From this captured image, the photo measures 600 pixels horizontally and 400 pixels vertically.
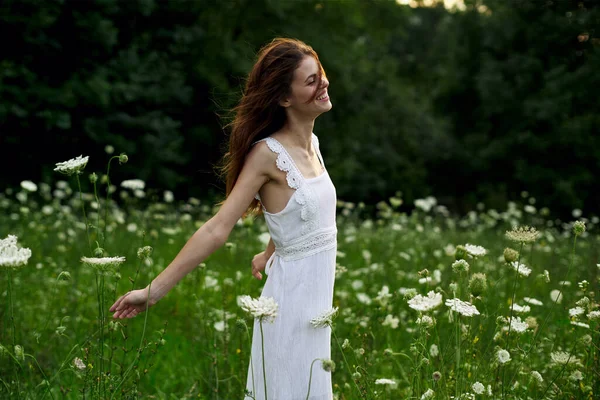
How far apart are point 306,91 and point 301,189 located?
15.3 inches

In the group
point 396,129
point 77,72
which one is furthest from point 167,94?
point 396,129

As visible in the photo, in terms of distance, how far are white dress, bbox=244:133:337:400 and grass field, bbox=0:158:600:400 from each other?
145 millimetres

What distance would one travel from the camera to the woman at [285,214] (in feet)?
8.35

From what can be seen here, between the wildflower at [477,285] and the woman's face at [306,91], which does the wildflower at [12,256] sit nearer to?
the woman's face at [306,91]

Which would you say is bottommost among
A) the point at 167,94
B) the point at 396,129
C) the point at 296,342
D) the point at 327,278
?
the point at 296,342

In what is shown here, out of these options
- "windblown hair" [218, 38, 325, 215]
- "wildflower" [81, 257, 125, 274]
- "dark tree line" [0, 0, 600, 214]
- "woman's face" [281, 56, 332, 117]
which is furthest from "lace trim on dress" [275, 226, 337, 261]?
"dark tree line" [0, 0, 600, 214]

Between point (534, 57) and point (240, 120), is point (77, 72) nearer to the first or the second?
point (240, 120)

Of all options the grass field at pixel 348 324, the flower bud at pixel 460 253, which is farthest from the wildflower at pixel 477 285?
the flower bud at pixel 460 253

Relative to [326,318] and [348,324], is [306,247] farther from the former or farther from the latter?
[348,324]

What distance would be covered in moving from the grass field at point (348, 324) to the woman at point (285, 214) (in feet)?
0.52

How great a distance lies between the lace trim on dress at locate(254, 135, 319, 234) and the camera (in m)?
2.60

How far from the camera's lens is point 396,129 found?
23.9 metres

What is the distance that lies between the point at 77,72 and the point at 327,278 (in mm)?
12134

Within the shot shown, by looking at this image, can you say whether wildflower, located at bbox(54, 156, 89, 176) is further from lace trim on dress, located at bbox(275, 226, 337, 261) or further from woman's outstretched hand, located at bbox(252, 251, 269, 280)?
woman's outstretched hand, located at bbox(252, 251, 269, 280)
